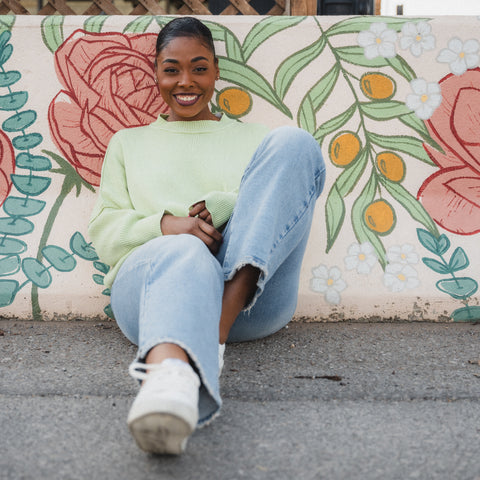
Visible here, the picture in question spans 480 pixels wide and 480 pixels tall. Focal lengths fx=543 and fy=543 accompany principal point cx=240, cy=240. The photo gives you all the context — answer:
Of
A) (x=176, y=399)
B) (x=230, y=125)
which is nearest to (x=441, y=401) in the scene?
(x=176, y=399)

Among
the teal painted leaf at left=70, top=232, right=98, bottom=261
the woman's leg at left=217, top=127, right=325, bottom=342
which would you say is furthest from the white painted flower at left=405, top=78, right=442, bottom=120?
the teal painted leaf at left=70, top=232, right=98, bottom=261

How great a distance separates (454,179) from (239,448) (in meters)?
1.29

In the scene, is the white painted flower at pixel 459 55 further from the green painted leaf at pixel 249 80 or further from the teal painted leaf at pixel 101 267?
the teal painted leaf at pixel 101 267

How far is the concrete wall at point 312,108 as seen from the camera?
1832mm

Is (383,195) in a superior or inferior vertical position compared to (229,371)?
superior

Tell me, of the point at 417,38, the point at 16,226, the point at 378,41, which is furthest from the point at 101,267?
the point at 417,38

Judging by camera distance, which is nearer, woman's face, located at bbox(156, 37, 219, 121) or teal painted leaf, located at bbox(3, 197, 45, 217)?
woman's face, located at bbox(156, 37, 219, 121)

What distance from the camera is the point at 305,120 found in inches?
73.6

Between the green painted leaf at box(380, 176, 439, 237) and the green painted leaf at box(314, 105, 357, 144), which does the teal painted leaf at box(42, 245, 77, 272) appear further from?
the green painted leaf at box(380, 176, 439, 237)

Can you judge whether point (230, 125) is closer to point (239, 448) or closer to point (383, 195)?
point (383, 195)

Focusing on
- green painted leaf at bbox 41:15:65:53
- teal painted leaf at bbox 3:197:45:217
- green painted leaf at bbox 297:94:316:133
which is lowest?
teal painted leaf at bbox 3:197:45:217

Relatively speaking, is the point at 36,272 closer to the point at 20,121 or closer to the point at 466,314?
the point at 20,121

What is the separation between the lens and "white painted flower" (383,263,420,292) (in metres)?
1.78

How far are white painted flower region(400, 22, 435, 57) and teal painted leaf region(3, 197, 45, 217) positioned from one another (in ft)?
4.45
